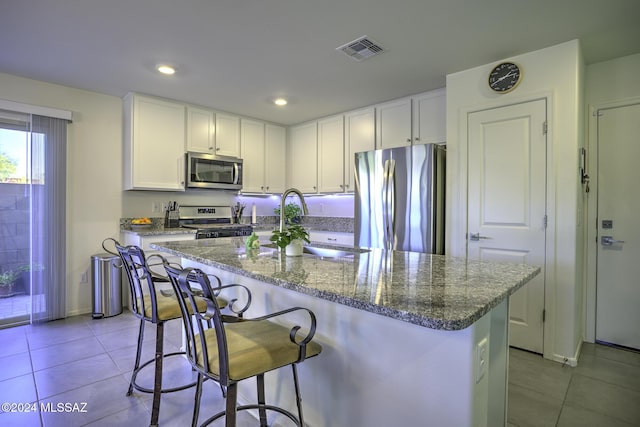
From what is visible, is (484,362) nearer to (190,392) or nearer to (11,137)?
(190,392)

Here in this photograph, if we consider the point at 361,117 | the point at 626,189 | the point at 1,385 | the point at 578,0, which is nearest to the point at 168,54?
the point at 361,117

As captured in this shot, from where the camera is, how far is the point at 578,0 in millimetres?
1964

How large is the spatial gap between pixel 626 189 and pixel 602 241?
46 cm

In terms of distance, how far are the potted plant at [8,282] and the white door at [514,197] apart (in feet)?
13.9

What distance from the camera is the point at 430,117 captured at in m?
3.51

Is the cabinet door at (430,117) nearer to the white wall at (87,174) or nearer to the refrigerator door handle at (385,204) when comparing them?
the refrigerator door handle at (385,204)

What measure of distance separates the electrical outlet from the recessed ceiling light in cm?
306

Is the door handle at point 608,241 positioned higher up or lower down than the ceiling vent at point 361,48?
lower down

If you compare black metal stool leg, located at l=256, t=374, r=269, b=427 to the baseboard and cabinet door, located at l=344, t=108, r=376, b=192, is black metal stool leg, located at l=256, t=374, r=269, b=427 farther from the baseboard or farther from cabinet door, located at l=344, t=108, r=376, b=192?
cabinet door, located at l=344, t=108, r=376, b=192

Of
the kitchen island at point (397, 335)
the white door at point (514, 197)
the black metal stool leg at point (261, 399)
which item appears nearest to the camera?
the kitchen island at point (397, 335)

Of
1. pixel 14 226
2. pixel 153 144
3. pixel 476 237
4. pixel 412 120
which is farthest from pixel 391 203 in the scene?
pixel 14 226

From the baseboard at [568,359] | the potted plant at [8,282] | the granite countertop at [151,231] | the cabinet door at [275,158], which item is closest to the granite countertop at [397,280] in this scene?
the baseboard at [568,359]

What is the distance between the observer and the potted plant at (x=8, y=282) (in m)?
3.17

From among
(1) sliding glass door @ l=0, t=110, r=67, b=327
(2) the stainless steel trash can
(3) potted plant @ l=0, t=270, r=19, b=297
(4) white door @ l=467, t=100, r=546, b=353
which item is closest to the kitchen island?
(4) white door @ l=467, t=100, r=546, b=353
